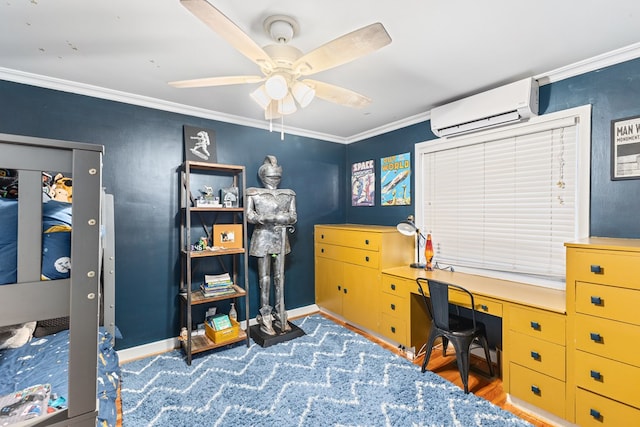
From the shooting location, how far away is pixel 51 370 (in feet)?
4.41

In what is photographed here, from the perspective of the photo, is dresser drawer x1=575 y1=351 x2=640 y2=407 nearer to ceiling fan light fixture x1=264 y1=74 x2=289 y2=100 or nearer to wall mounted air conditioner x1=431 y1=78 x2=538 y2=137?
wall mounted air conditioner x1=431 y1=78 x2=538 y2=137

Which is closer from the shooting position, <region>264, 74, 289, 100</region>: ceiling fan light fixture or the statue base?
<region>264, 74, 289, 100</region>: ceiling fan light fixture

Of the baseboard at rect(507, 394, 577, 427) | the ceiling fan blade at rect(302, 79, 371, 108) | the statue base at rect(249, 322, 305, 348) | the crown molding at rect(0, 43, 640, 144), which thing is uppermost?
the crown molding at rect(0, 43, 640, 144)

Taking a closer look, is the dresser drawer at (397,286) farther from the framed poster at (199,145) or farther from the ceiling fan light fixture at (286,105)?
the framed poster at (199,145)

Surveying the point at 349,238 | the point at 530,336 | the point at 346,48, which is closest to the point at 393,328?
the point at 349,238

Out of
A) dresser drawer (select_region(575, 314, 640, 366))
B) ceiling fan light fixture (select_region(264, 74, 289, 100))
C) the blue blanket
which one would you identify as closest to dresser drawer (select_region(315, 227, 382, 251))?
dresser drawer (select_region(575, 314, 640, 366))

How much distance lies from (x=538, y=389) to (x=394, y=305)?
1147 millimetres

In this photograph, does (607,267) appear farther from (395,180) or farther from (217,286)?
(217,286)

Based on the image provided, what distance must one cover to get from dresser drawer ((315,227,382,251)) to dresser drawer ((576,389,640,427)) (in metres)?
1.70

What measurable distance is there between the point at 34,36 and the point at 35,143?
1.55 metres

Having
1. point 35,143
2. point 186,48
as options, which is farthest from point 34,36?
point 35,143

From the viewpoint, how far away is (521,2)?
1394mm

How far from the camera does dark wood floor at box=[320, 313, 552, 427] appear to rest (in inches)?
75.6

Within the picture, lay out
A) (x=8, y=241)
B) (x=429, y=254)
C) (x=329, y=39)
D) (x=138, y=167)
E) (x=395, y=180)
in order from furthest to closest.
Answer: (x=395, y=180)
(x=429, y=254)
(x=138, y=167)
(x=329, y=39)
(x=8, y=241)
